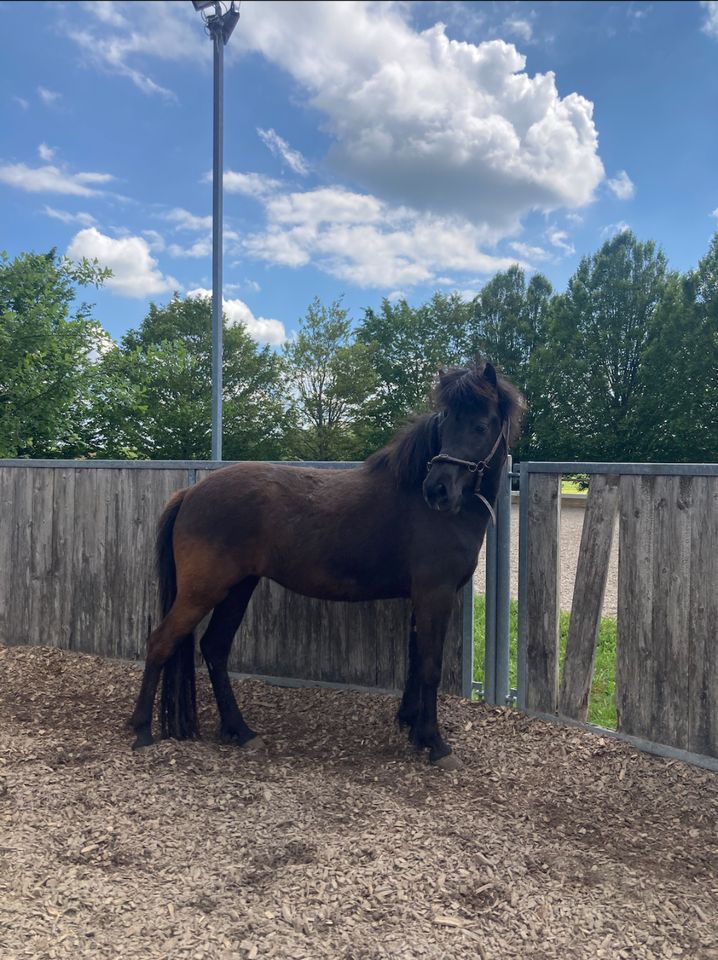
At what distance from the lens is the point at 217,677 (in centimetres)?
394

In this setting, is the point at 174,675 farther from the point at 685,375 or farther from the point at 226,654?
the point at 685,375

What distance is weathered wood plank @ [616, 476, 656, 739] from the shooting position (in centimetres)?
358

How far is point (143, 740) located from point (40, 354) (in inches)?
318

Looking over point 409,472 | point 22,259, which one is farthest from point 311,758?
point 22,259

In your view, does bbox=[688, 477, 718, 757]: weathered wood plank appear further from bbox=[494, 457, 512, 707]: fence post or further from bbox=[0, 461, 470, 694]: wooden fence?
bbox=[0, 461, 470, 694]: wooden fence

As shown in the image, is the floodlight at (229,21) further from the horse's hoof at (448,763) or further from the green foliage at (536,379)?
the green foliage at (536,379)

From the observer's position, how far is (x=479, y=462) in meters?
3.44

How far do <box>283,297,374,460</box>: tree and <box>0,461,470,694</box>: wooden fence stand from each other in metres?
17.2

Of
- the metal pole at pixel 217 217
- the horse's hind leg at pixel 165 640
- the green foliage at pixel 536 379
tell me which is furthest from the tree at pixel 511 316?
the horse's hind leg at pixel 165 640

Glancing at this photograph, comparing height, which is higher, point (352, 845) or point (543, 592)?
point (543, 592)

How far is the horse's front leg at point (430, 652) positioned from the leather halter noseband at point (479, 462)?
53cm

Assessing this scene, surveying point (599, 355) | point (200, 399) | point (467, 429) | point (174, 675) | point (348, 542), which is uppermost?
point (599, 355)

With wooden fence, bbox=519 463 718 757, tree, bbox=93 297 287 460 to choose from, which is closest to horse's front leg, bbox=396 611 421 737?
wooden fence, bbox=519 463 718 757

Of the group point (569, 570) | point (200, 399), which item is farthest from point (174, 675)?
point (200, 399)
